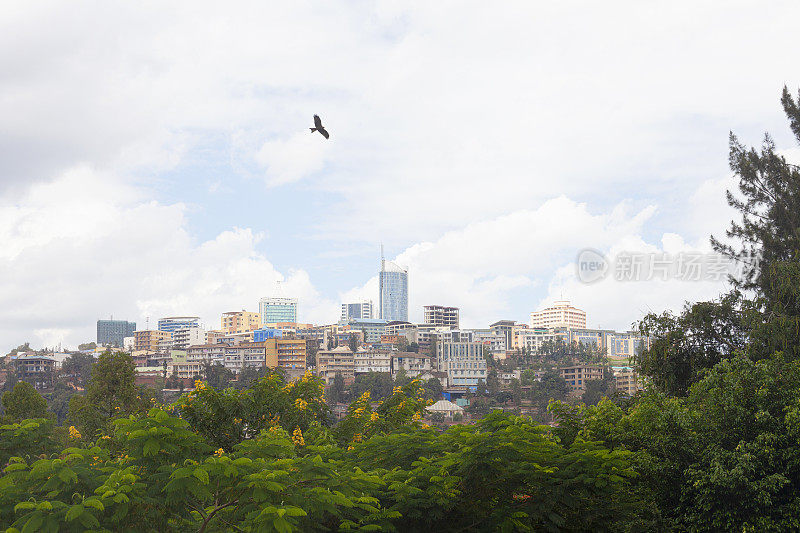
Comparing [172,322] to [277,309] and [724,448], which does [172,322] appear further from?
[724,448]

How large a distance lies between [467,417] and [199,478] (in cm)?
7275

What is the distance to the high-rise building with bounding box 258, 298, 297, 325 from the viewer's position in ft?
609

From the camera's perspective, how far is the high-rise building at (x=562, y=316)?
531 feet

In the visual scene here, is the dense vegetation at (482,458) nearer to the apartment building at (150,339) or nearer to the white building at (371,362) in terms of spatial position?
the white building at (371,362)

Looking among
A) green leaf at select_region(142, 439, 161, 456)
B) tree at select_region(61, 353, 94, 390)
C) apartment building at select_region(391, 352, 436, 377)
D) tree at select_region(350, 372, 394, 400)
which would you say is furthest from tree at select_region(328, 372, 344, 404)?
green leaf at select_region(142, 439, 161, 456)

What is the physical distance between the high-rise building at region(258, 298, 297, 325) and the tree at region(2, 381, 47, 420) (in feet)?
529

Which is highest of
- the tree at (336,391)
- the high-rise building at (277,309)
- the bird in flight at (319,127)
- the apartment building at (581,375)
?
the high-rise building at (277,309)

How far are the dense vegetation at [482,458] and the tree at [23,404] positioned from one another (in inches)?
351

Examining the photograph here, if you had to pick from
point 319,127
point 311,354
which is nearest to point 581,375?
point 311,354

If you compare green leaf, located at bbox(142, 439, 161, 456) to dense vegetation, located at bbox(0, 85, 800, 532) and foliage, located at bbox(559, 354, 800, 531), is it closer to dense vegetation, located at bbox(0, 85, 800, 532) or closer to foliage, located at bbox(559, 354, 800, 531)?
dense vegetation, located at bbox(0, 85, 800, 532)

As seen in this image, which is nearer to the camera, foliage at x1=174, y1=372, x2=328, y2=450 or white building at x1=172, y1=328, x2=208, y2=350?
foliage at x1=174, y1=372, x2=328, y2=450

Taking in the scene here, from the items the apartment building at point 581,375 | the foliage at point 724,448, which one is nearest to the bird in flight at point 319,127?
the foliage at point 724,448

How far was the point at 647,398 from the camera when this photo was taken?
13547 millimetres

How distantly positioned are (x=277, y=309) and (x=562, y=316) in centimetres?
7614
